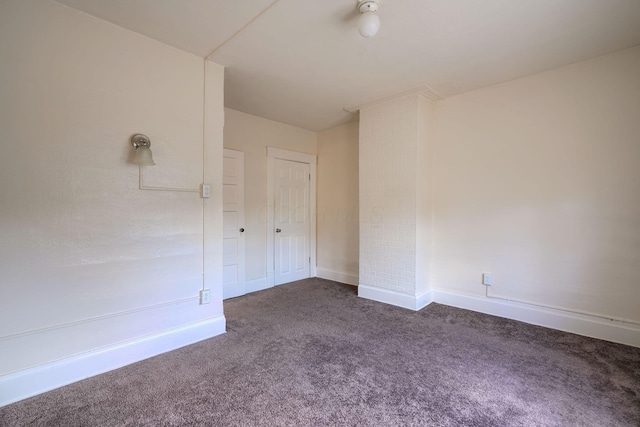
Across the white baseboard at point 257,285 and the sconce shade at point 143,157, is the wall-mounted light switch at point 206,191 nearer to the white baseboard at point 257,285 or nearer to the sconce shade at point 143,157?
the sconce shade at point 143,157

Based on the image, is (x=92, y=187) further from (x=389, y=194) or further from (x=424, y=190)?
(x=424, y=190)

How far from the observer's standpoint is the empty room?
1753 mm

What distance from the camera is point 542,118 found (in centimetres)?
279

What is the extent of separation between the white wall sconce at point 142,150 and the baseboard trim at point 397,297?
2.86 m

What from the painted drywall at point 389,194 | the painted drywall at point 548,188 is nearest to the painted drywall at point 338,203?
the painted drywall at point 389,194

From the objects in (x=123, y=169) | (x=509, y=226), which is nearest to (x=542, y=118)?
(x=509, y=226)

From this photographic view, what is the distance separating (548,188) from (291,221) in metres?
3.28

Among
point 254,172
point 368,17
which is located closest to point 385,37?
point 368,17

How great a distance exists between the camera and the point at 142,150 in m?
2.10

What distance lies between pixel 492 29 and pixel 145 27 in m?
2.64

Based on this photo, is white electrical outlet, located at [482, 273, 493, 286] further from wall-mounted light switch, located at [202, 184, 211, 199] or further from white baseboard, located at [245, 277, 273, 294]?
wall-mounted light switch, located at [202, 184, 211, 199]

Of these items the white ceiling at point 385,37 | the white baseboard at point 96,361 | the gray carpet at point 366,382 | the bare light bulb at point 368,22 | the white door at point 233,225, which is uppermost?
the white ceiling at point 385,37

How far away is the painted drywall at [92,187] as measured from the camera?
175 centimetres

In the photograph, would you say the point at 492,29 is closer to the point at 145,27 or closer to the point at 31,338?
the point at 145,27
